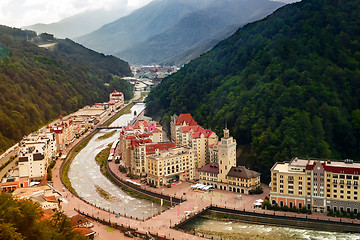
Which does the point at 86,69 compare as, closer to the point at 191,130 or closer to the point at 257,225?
the point at 191,130

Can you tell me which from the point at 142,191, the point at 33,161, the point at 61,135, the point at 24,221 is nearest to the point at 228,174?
the point at 142,191

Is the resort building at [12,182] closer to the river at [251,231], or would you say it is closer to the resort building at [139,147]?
the resort building at [139,147]

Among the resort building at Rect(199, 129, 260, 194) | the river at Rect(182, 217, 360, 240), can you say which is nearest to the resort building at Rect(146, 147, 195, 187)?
the resort building at Rect(199, 129, 260, 194)

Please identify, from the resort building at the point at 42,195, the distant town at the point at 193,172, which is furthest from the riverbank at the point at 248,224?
the resort building at the point at 42,195

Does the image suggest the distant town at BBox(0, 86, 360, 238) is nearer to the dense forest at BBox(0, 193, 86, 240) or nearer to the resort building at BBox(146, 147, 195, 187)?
the resort building at BBox(146, 147, 195, 187)

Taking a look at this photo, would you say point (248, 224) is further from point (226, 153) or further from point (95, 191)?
point (95, 191)

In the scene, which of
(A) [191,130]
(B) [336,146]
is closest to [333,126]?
(B) [336,146]
